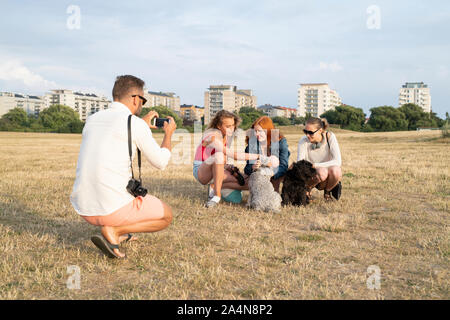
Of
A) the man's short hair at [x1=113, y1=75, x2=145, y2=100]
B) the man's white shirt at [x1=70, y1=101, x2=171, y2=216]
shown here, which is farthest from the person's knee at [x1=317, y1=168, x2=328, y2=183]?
the man's short hair at [x1=113, y1=75, x2=145, y2=100]

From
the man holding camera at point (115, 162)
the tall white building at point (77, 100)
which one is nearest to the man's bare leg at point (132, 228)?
the man holding camera at point (115, 162)

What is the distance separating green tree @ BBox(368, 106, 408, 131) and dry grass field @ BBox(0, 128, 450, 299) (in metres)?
83.4

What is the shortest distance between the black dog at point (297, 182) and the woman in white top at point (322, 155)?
16cm

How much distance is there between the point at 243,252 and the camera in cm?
434

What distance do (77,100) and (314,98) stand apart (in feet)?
380

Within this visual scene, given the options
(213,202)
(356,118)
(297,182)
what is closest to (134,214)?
(213,202)

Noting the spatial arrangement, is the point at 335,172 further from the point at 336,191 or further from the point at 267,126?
the point at 267,126

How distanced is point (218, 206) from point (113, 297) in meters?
3.71

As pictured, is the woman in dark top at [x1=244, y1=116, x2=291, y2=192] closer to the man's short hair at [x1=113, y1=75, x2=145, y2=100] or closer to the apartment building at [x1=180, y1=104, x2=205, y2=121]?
the man's short hair at [x1=113, y1=75, x2=145, y2=100]

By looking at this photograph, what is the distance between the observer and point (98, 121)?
12.3 ft

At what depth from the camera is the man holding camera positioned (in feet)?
12.1

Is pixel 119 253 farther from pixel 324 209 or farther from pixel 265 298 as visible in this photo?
pixel 324 209


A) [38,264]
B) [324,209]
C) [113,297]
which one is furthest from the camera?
[324,209]
